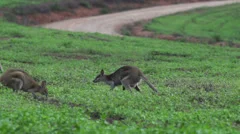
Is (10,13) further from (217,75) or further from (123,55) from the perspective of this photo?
(217,75)

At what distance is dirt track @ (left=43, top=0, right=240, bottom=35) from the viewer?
45.8 m

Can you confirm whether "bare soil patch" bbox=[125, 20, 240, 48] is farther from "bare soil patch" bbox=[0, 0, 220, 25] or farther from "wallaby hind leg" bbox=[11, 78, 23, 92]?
"wallaby hind leg" bbox=[11, 78, 23, 92]

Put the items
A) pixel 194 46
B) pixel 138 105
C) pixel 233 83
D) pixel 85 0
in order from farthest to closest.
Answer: pixel 85 0 < pixel 194 46 < pixel 233 83 < pixel 138 105

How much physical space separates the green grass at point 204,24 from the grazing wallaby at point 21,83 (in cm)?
2433

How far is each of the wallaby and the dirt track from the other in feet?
83.6

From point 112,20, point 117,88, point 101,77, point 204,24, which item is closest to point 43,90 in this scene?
point 101,77

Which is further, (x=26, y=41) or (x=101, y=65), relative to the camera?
(x=26, y=41)

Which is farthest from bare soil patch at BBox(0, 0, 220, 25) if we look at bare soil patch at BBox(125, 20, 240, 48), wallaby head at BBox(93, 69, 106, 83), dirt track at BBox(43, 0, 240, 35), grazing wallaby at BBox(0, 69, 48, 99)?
grazing wallaby at BBox(0, 69, 48, 99)

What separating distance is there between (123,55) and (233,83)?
9.50 metres

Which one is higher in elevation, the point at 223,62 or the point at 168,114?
the point at 168,114

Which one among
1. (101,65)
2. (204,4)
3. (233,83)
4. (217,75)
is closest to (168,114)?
(233,83)

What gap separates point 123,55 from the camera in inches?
1264

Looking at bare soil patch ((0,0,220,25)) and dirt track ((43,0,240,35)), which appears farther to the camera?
bare soil patch ((0,0,220,25))

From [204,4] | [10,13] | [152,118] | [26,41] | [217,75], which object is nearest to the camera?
[152,118]
